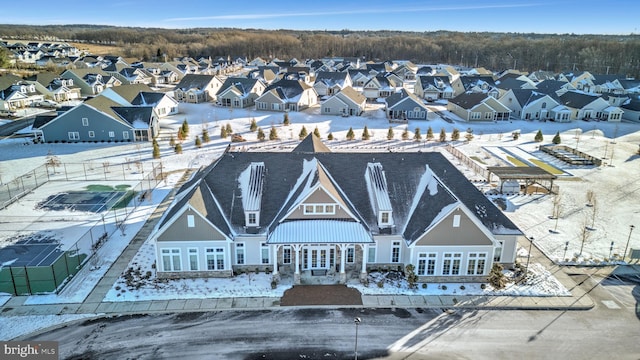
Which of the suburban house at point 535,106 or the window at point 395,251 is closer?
the window at point 395,251

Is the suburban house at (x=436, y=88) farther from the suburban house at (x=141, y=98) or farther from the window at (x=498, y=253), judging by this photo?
the window at (x=498, y=253)

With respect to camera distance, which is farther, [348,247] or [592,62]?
[592,62]

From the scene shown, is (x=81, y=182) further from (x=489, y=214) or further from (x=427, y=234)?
(x=489, y=214)

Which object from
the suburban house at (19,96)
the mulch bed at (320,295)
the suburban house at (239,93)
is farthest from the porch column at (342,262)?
the suburban house at (19,96)

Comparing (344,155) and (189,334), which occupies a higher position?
(344,155)

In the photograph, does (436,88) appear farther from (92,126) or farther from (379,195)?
(379,195)

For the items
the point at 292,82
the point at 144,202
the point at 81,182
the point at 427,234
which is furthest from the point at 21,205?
the point at 292,82
